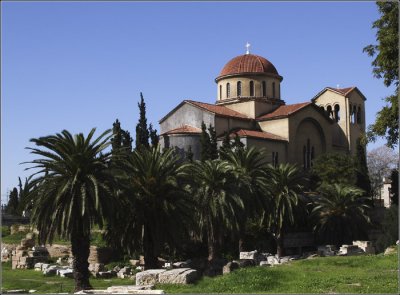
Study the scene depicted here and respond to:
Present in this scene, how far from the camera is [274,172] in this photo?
36.6 meters

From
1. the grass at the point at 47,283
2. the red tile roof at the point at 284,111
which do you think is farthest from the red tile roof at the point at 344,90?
the grass at the point at 47,283

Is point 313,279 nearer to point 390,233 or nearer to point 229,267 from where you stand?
point 229,267

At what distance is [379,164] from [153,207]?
58040mm

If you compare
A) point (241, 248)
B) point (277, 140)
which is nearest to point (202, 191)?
point (241, 248)

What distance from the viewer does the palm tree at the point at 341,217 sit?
39.0m

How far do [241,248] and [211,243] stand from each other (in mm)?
5331

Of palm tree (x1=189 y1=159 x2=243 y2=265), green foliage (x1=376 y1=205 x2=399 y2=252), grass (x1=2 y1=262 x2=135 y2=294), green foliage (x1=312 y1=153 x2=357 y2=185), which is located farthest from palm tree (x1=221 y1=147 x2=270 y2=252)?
green foliage (x1=312 y1=153 x2=357 y2=185)

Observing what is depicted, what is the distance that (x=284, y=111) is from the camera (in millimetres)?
53688

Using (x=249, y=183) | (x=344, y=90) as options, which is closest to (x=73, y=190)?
(x=249, y=183)

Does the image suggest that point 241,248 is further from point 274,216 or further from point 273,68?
point 273,68

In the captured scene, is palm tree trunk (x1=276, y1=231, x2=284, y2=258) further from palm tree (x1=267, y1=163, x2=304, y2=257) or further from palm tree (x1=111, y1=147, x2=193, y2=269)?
palm tree (x1=111, y1=147, x2=193, y2=269)

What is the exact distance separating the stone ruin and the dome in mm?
25153

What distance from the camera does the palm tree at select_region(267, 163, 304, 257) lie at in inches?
1410

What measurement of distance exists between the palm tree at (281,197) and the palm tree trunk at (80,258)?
15.3 m
